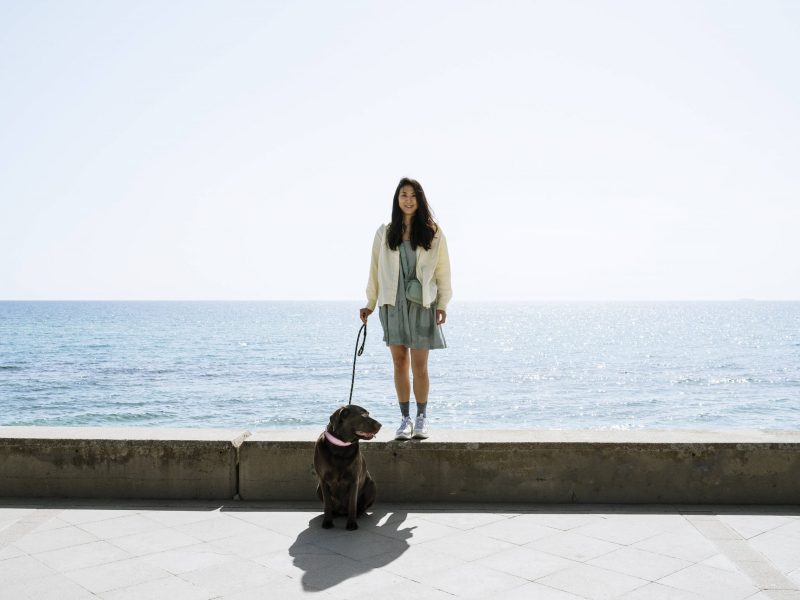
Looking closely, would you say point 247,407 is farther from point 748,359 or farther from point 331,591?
point 748,359

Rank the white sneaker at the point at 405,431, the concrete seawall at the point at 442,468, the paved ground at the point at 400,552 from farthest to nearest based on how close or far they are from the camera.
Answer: the white sneaker at the point at 405,431
the concrete seawall at the point at 442,468
the paved ground at the point at 400,552

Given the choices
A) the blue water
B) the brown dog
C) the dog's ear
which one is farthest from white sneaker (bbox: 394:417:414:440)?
the blue water

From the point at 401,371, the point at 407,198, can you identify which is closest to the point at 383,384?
the point at 401,371

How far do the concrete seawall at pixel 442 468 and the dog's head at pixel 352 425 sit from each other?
768mm

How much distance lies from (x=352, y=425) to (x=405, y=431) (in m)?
0.97

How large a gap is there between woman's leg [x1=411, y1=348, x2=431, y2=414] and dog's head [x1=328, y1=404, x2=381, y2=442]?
1.04 m

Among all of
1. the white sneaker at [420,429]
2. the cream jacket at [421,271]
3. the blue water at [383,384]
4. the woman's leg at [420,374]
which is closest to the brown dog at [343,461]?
the white sneaker at [420,429]

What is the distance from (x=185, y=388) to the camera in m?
31.3

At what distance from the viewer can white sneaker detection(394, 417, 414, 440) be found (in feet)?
17.0

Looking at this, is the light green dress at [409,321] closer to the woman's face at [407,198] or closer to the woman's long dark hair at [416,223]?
the woman's long dark hair at [416,223]

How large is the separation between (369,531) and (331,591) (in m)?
1.02

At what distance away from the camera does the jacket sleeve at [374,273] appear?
18.0ft

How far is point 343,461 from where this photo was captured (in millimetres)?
4445

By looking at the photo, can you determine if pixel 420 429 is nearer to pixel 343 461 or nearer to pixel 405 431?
pixel 405 431
